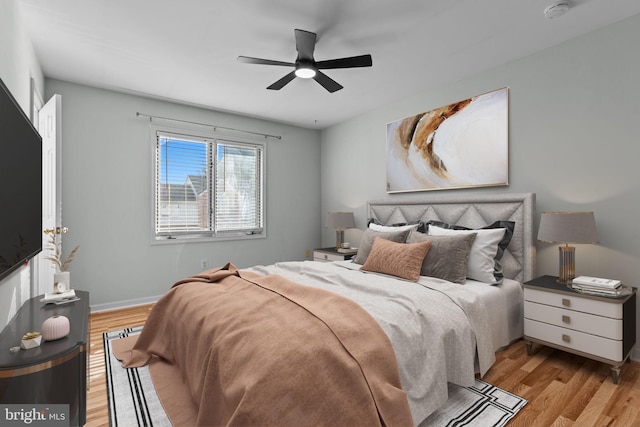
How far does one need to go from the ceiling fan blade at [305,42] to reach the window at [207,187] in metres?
2.44

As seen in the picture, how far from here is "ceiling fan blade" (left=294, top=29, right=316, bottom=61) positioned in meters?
2.29

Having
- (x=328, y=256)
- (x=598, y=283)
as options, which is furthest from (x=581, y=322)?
(x=328, y=256)

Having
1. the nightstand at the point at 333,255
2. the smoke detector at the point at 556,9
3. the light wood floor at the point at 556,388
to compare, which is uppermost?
the smoke detector at the point at 556,9

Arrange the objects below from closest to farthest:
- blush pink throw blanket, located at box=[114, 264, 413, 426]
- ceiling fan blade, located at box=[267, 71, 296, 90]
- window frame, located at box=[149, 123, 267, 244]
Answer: blush pink throw blanket, located at box=[114, 264, 413, 426] → ceiling fan blade, located at box=[267, 71, 296, 90] → window frame, located at box=[149, 123, 267, 244]

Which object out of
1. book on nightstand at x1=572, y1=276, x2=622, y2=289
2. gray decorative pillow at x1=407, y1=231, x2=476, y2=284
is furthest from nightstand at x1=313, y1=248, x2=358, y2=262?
book on nightstand at x1=572, y1=276, x2=622, y2=289

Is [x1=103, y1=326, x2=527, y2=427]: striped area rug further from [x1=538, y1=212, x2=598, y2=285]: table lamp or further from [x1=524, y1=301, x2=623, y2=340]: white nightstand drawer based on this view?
[x1=538, y1=212, x2=598, y2=285]: table lamp

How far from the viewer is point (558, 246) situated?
2.74 metres

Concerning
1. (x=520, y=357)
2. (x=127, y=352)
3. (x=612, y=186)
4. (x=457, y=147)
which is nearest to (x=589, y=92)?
(x=612, y=186)

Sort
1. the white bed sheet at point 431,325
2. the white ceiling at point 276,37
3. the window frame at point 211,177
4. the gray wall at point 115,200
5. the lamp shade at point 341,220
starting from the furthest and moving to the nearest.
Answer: the lamp shade at point 341,220
the window frame at point 211,177
the gray wall at point 115,200
the white ceiling at point 276,37
the white bed sheet at point 431,325

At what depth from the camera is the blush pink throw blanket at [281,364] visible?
126 cm

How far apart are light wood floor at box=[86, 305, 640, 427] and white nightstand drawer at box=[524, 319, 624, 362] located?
0.58ft

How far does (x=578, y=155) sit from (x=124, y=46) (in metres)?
4.04

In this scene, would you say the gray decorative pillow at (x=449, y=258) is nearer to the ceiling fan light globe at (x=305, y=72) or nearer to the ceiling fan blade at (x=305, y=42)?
the ceiling fan light globe at (x=305, y=72)

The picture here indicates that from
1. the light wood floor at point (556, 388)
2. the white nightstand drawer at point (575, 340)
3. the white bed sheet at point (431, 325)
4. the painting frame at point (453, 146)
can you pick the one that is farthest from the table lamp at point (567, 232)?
the painting frame at point (453, 146)
